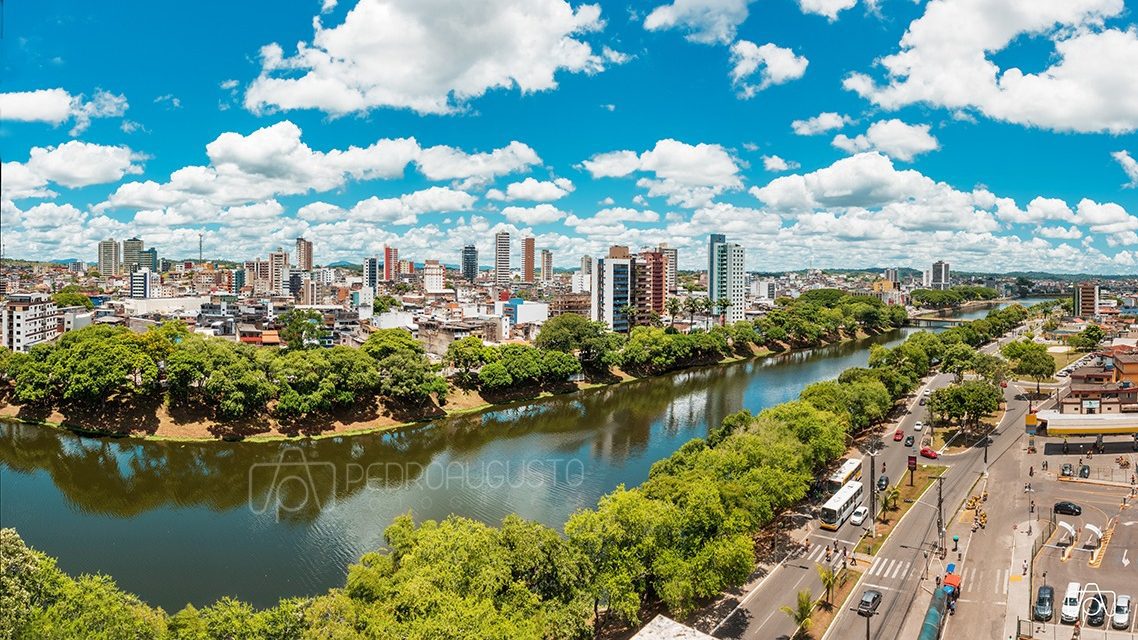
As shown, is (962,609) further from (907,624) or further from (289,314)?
(289,314)

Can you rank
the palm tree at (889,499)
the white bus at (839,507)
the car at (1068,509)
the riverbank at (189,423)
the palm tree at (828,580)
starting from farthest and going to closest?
1. the riverbank at (189,423)
2. the palm tree at (889,499)
3. the car at (1068,509)
4. the white bus at (839,507)
5. the palm tree at (828,580)

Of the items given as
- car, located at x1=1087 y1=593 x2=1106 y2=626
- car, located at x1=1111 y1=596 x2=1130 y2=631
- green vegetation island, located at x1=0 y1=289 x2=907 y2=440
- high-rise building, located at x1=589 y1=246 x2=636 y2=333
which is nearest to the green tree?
green vegetation island, located at x1=0 y1=289 x2=907 y2=440

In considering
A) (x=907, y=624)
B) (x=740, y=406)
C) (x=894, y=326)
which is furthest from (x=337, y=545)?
(x=894, y=326)

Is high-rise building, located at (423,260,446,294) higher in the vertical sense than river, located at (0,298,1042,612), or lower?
higher

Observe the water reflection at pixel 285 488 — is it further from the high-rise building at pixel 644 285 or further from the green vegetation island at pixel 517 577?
the high-rise building at pixel 644 285

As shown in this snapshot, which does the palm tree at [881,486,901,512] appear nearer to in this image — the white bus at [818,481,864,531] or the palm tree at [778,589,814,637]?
the white bus at [818,481,864,531]

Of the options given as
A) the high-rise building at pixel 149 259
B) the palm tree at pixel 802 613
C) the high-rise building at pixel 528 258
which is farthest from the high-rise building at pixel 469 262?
the palm tree at pixel 802 613
